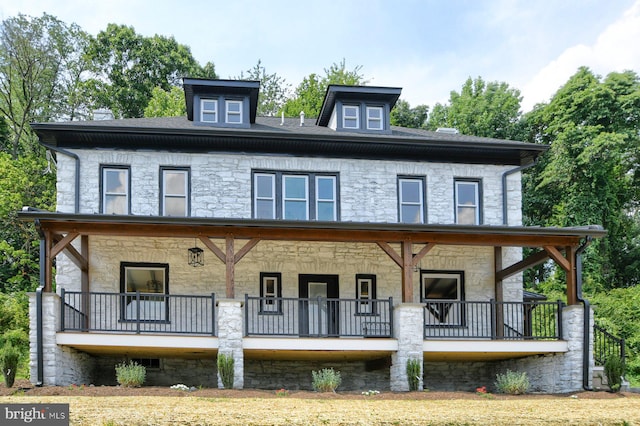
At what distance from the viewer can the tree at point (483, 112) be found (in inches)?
1553

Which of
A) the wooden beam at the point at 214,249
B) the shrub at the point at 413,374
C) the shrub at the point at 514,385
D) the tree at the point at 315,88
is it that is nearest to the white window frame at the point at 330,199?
the wooden beam at the point at 214,249

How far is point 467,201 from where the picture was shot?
22.9 m

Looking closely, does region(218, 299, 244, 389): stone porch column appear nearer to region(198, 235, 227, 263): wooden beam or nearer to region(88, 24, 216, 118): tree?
region(198, 235, 227, 263): wooden beam

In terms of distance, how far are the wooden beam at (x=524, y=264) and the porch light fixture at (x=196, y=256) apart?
27.0 ft

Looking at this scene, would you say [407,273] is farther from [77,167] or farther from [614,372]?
[77,167]

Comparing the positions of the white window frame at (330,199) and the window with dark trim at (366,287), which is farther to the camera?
the white window frame at (330,199)

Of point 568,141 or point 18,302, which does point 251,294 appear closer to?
point 18,302

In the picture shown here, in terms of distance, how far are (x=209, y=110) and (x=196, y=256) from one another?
15.2 feet

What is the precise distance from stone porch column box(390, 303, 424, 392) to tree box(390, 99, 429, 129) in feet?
86.3

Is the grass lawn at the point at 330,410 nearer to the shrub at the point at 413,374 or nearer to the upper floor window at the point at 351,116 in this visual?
the shrub at the point at 413,374

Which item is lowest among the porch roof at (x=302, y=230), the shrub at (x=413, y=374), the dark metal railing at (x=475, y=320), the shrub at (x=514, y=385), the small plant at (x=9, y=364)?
the shrub at (x=514, y=385)

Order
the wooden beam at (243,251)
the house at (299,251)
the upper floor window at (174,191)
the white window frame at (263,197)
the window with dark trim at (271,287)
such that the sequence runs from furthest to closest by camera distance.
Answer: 1. the white window frame at (263,197)
2. the upper floor window at (174,191)
3. the window with dark trim at (271,287)
4. the house at (299,251)
5. the wooden beam at (243,251)

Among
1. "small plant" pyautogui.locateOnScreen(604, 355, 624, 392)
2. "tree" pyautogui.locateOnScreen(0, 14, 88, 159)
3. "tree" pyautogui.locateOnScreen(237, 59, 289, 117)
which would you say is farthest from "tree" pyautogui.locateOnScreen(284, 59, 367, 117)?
"small plant" pyautogui.locateOnScreen(604, 355, 624, 392)

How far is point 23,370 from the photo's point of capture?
23984mm
